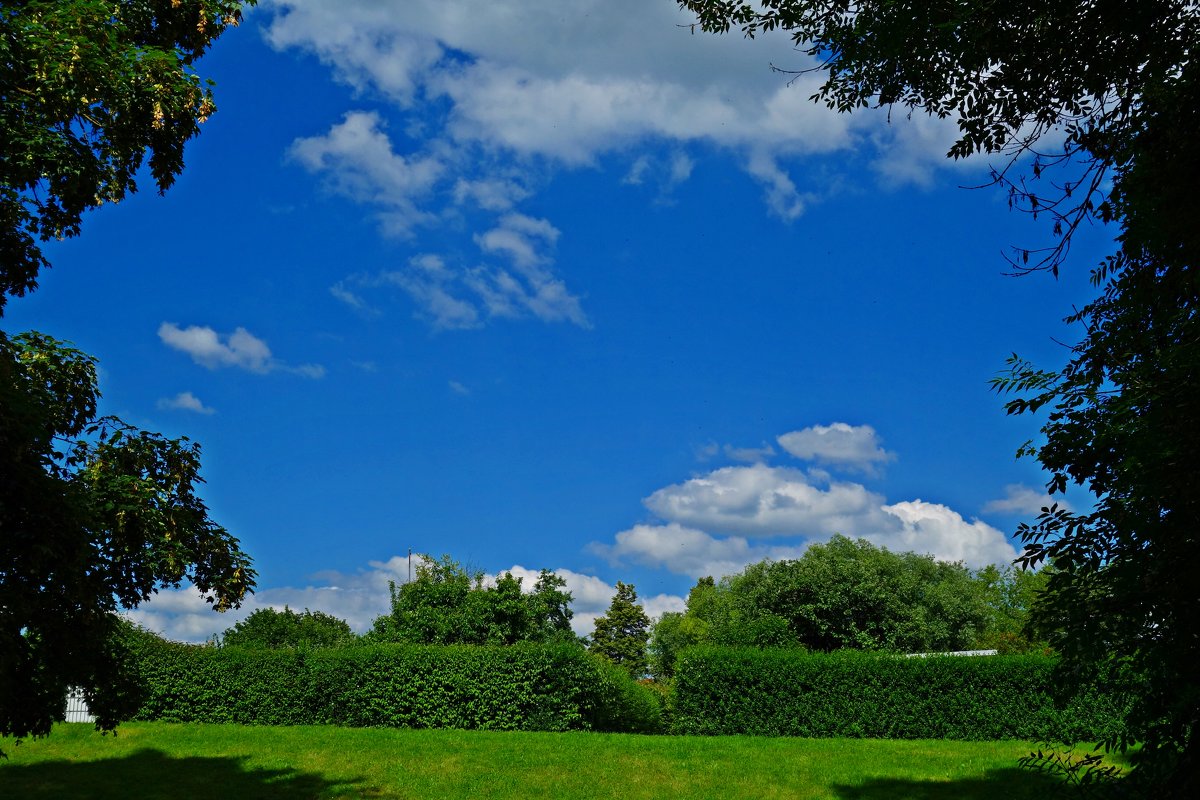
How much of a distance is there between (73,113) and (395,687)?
17.6 metres

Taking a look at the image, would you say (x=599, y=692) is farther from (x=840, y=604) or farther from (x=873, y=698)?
(x=840, y=604)

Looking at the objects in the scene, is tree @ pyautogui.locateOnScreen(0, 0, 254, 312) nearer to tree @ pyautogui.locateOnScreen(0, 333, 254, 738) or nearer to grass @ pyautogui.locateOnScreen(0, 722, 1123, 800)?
tree @ pyautogui.locateOnScreen(0, 333, 254, 738)

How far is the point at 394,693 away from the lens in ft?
75.8

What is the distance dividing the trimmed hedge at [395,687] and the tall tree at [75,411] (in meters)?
11.8

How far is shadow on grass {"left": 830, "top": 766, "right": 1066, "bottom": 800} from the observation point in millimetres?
13773

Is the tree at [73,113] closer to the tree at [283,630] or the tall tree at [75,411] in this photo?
the tall tree at [75,411]

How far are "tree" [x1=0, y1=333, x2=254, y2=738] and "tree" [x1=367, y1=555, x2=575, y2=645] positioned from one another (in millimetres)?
15304

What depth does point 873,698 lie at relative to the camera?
21.3m

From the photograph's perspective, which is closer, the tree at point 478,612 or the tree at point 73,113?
the tree at point 73,113

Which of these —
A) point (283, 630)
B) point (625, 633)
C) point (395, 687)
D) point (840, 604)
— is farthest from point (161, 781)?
point (625, 633)

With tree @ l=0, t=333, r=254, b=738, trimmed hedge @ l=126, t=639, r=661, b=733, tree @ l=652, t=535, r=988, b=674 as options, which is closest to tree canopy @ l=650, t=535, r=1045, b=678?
tree @ l=652, t=535, r=988, b=674

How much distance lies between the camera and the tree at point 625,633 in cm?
6956

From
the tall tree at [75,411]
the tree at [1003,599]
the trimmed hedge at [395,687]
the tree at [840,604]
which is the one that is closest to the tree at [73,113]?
the tall tree at [75,411]

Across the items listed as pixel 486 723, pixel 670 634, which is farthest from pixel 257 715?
pixel 670 634
